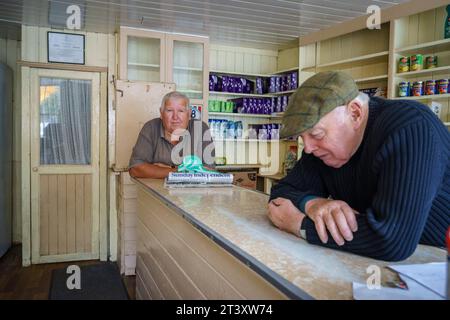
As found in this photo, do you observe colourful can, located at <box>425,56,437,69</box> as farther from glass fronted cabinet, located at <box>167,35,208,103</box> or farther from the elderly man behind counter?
glass fronted cabinet, located at <box>167,35,208,103</box>

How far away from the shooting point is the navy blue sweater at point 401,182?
0.87 m

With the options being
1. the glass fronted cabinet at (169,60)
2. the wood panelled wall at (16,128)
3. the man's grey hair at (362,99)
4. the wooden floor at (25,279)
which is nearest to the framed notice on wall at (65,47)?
the glass fronted cabinet at (169,60)

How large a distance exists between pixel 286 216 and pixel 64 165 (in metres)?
3.49

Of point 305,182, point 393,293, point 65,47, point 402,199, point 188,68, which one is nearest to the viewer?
point 393,293

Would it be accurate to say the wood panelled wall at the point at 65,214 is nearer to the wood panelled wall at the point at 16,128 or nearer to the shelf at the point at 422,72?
the wood panelled wall at the point at 16,128

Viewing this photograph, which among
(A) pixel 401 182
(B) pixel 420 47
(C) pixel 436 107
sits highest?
(B) pixel 420 47

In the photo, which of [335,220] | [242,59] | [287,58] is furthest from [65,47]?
[335,220]

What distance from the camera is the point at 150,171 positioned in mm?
2590

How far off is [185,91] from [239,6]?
130cm

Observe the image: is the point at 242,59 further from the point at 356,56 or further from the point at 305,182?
the point at 305,182

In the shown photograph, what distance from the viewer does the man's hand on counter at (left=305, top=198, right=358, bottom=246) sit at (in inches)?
36.5

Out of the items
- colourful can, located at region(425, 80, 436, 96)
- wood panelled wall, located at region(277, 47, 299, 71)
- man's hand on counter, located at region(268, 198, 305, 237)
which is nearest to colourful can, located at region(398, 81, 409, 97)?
colourful can, located at region(425, 80, 436, 96)
